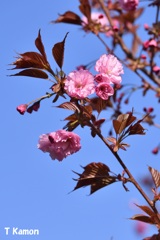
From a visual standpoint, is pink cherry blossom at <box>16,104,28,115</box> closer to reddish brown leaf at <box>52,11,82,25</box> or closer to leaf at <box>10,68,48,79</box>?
leaf at <box>10,68,48,79</box>

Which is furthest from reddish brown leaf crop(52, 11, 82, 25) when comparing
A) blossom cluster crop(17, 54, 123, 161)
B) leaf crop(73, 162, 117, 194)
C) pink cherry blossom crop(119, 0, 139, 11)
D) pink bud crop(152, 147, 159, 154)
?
leaf crop(73, 162, 117, 194)

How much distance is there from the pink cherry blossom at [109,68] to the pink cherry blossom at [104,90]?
5cm

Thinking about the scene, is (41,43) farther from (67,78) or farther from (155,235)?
(155,235)

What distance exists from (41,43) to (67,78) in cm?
16

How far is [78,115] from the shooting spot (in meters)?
1.75

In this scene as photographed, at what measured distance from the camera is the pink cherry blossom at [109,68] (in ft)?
6.00

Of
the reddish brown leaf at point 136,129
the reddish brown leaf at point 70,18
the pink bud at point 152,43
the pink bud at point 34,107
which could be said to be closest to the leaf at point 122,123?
the reddish brown leaf at point 136,129

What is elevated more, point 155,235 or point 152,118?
point 152,118

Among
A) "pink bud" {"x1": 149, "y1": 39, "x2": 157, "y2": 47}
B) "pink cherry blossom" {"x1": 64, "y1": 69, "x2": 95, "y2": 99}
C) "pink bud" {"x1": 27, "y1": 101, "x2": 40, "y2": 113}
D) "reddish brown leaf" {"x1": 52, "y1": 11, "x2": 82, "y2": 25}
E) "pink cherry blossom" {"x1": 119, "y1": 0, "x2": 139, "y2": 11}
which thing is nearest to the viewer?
"pink cherry blossom" {"x1": 64, "y1": 69, "x2": 95, "y2": 99}

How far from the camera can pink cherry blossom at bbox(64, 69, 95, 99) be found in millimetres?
1702

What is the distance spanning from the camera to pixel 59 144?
1907 mm

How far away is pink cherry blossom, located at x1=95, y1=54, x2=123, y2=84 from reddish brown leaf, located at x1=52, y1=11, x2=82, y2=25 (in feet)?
5.49

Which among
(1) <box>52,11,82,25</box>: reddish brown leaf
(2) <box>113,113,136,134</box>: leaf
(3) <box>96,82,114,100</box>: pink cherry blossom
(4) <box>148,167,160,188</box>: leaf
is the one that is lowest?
(4) <box>148,167,160,188</box>: leaf

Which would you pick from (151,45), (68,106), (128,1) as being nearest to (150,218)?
(68,106)
